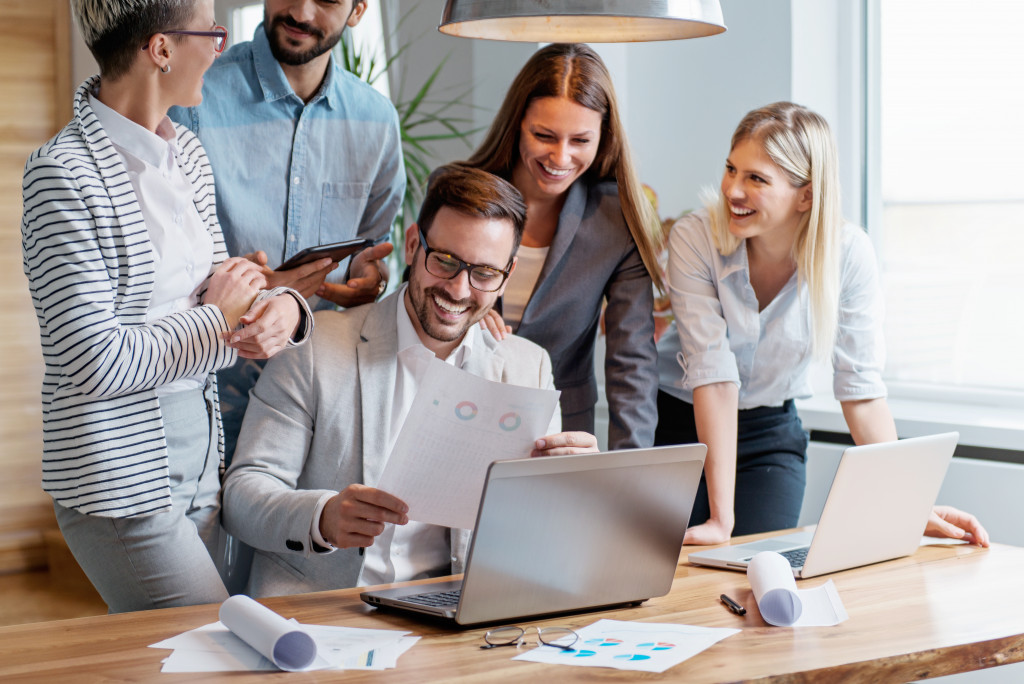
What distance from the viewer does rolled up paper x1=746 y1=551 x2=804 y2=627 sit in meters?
1.48

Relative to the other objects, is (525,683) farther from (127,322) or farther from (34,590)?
(34,590)

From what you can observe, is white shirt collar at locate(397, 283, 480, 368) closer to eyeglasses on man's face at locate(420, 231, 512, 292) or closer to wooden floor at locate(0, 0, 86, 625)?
eyeglasses on man's face at locate(420, 231, 512, 292)

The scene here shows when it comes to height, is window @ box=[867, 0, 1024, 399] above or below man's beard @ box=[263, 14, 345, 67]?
below

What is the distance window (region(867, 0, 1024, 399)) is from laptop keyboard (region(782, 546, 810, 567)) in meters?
1.62

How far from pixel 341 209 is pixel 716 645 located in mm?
1385

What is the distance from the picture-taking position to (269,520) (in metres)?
1.71

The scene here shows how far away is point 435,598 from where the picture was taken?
59.9 inches

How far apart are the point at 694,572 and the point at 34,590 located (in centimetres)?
366

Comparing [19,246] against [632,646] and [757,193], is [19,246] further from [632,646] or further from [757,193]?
[632,646]

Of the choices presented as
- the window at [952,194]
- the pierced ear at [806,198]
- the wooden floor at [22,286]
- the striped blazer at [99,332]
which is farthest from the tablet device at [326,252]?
the wooden floor at [22,286]

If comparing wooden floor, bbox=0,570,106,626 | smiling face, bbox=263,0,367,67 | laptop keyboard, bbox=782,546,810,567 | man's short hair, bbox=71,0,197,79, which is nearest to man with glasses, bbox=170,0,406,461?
smiling face, bbox=263,0,367,67

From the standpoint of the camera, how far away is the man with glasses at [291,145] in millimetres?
2219

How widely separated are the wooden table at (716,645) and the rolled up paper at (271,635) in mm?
23

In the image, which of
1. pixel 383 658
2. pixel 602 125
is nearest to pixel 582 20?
pixel 602 125
